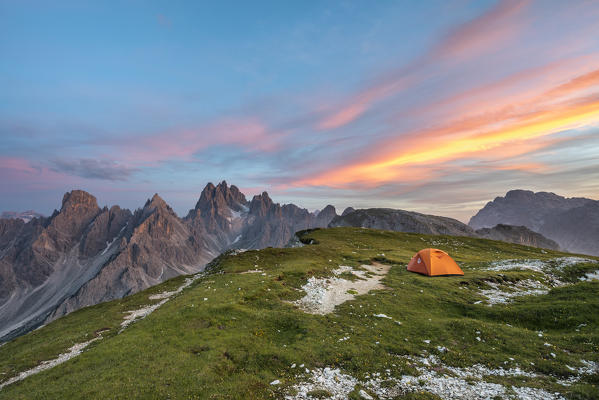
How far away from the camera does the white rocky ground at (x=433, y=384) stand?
12.9 metres

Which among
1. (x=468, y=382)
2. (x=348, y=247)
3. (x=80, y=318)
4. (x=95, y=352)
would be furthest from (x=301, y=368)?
(x=348, y=247)

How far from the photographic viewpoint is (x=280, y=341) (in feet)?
62.1

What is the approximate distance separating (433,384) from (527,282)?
105 ft

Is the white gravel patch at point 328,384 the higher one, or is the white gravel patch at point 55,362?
the white gravel patch at point 328,384

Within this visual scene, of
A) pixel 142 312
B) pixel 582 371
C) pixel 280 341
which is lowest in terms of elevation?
pixel 142 312

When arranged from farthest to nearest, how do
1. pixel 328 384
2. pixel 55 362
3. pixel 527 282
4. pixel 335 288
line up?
pixel 527 282 < pixel 335 288 < pixel 55 362 < pixel 328 384

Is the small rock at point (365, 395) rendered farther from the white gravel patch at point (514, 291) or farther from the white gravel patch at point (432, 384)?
the white gravel patch at point (514, 291)

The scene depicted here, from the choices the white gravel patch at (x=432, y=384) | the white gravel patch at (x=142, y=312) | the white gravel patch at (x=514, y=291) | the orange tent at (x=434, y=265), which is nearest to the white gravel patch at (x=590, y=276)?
the white gravel patch at (x=514, y=291)

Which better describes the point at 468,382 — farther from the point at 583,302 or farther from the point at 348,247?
the point at 348,247

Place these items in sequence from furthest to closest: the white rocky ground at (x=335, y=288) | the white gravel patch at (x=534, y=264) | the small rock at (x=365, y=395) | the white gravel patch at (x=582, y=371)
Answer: the white gravel patch at (x=534, y=264) < the white rocky ground at (x=335, y=288) < the white gravel patch at (x=582, y=371) < the small rock at (x=365, y=395)

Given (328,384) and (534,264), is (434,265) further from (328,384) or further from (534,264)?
(328,384)

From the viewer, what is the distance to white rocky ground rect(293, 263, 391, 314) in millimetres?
26797

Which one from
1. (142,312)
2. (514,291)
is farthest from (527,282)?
(142,312)

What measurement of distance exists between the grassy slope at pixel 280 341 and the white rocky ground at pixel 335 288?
1596mm
